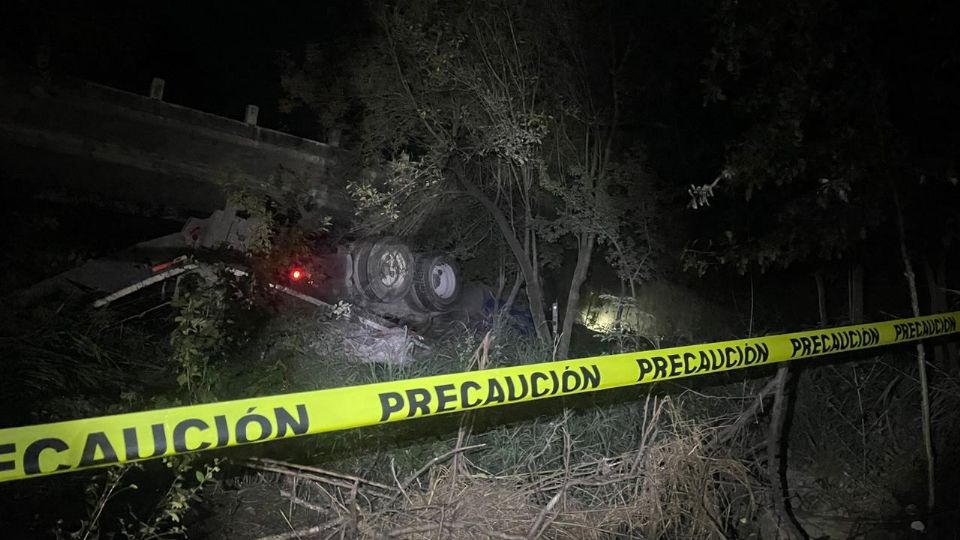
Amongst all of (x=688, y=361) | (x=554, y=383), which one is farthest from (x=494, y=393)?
(x=688, y=361)

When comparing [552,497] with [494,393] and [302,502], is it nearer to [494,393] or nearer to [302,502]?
[494,393]

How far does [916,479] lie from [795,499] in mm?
1017

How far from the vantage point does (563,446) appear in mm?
3855

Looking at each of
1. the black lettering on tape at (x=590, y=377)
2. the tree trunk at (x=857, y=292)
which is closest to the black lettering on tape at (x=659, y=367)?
the black lettering on tape at (x=590, y=377)

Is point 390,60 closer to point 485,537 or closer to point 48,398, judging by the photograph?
point 48,398

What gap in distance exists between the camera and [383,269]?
980cm

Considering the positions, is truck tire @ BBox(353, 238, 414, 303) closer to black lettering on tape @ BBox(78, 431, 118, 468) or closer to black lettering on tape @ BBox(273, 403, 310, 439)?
black lettering on tape @ BBox(273, 403, 310, 439)

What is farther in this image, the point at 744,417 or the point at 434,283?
the point at 434,283

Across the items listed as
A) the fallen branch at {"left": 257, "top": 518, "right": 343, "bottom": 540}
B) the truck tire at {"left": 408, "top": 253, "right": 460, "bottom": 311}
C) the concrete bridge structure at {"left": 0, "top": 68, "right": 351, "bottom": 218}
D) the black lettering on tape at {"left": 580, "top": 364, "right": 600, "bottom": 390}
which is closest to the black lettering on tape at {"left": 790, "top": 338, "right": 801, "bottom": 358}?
the black lettering on tape at {"left": 580, "top": 364, "right": 600, "bottom": 390}

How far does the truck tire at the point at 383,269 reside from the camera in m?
9.49

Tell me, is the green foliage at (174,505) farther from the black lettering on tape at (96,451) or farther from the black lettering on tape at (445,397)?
the black lettering on tape at (445,397)

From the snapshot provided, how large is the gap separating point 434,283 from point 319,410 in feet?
27.3

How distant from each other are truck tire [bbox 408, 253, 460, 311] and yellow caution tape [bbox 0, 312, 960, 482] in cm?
715

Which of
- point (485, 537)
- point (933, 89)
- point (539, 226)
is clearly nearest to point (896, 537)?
Answer: point (485, 537)
